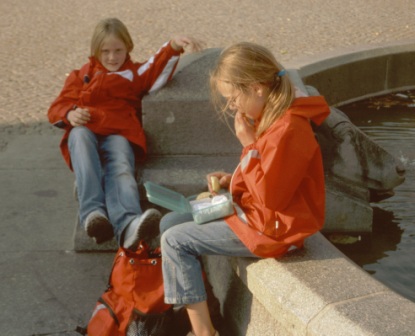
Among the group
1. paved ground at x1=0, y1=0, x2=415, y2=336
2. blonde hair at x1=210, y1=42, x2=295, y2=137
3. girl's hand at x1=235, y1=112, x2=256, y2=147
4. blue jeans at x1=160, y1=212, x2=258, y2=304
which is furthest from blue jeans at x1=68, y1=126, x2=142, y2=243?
blonde hair at x1=210, y1=42, x2=295, y2=137

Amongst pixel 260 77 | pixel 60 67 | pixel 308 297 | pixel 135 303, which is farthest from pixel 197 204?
pixel 60 67

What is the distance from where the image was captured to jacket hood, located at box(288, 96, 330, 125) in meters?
3.41

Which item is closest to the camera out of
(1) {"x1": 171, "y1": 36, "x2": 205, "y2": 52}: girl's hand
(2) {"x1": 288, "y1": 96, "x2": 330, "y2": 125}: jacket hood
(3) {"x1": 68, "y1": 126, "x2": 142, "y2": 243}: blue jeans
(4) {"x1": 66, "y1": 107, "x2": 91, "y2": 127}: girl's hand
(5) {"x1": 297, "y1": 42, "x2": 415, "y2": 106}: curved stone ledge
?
(2) {"x1": 288, "y1": 96, "x2": 330, "y2": 125}: jacket hood

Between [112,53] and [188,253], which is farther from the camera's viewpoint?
[112,53]

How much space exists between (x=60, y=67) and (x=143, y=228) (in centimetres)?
454

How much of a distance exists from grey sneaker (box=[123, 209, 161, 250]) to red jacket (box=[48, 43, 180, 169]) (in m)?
0.70

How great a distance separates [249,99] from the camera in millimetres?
3492

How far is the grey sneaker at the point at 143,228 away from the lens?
170 inches

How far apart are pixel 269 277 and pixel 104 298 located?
0.91m

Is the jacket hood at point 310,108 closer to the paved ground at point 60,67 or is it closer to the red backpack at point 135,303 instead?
the red backpack at point 135,303

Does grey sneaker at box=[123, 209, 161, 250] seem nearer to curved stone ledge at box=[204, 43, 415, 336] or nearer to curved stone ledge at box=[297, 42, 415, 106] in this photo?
curved stone ledge at box=[204, 43, 415, 336]

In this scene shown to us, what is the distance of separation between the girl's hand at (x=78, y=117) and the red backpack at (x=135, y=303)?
1230mm

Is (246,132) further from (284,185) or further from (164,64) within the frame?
(164,64)

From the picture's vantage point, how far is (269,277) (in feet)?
10.7
